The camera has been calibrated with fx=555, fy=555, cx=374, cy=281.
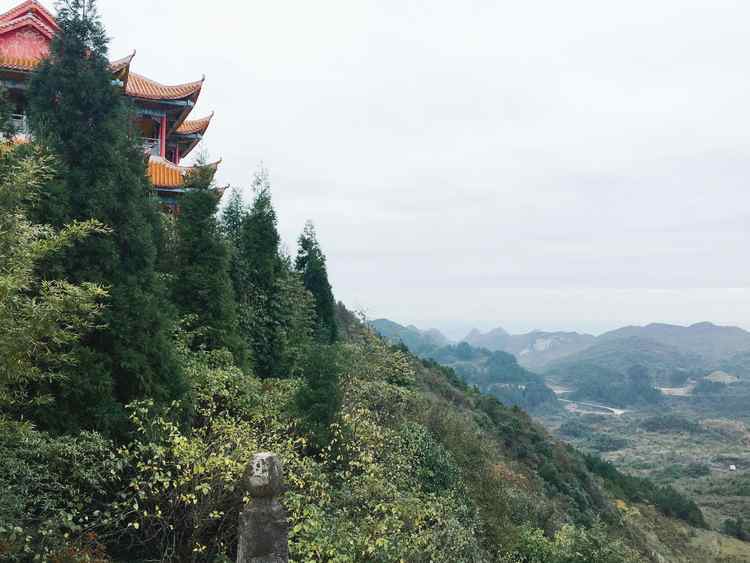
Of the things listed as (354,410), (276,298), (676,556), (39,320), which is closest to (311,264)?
(276,298)

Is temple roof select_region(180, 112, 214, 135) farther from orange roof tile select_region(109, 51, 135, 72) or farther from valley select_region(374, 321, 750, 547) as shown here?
valley select_region(374, 321, 750, 547)

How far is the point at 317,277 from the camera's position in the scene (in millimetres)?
21938

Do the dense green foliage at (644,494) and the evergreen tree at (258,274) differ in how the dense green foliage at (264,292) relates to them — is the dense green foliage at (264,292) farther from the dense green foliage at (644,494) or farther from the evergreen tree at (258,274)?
the dense green foliage at (644,494)

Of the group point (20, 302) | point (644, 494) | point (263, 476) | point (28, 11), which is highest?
point (28, 11)

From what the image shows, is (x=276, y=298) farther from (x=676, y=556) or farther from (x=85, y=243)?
(x=676, y=556)

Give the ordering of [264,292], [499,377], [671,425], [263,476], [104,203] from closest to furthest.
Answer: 1. [263,476]
2. [104,203]
3. [264,292]
4. [671,425]
5. [499,377]

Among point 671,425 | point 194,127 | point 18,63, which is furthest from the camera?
point 671,425

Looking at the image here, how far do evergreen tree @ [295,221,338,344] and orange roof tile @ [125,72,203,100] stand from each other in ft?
23.2

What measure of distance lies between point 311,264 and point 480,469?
36.9 feet

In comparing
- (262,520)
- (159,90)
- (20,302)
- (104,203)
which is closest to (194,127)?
(159,90)

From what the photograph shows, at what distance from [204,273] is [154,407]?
506 centimetres

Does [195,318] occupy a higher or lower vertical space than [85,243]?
lower

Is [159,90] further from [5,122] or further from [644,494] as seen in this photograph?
[644,494]

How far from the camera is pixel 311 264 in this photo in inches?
869
